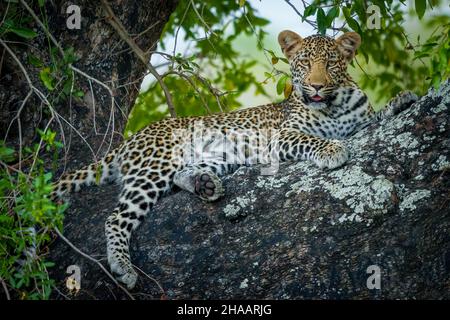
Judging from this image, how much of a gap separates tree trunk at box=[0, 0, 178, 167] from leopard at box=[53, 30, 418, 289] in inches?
13.2

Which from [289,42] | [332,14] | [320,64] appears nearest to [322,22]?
[332,14]

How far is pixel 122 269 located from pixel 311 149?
2.16 m

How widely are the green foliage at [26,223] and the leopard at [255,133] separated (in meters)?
1.33

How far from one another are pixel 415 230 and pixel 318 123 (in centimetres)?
321

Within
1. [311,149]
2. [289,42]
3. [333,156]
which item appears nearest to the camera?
[333,156]

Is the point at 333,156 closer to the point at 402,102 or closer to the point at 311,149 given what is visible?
the point at 402,102

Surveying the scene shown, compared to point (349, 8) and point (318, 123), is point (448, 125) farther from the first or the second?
point (318, 123)

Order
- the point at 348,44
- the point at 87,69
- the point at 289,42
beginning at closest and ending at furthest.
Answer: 1. the point at 87,69
2. the point at 348,44
3. the point at 289,42

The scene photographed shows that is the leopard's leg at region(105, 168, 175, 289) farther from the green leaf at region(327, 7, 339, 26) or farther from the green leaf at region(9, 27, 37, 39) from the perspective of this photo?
the green leaf at region(327, 7, 339, 26)

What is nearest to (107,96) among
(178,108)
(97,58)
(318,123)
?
(97,58)

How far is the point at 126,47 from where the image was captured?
880 centimetres

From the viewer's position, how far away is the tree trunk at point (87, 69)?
8164 millimetres

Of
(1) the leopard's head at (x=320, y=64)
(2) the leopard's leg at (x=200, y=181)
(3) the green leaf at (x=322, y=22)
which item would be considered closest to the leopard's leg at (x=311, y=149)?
(1) the leopard's head at (x=320, y=64)

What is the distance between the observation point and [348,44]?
30.7ft
